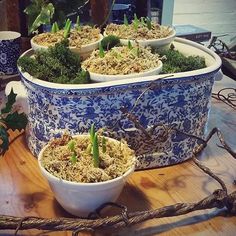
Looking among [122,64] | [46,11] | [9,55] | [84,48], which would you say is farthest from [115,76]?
[9,55]

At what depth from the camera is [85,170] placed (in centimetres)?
55

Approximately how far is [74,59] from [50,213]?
27 centimetres

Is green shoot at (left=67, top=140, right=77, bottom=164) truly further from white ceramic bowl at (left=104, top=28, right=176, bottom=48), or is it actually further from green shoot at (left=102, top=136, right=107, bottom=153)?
white ceramic bowl at (left=104, top=28, right=176, bottom=48)

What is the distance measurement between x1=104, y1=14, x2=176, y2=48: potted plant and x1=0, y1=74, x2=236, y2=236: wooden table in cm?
22

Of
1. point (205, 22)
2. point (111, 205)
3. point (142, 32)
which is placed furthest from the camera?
point (205, 22)

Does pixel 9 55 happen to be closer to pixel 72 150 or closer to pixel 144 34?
pixel 144 34

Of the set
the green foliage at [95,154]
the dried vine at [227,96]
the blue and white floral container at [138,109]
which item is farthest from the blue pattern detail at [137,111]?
the dried vine at [227,96]

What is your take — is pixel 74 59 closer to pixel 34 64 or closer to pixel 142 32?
pixel 34 64

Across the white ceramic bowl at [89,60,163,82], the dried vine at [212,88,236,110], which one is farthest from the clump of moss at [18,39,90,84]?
the dried vine at [212,88,236,110]

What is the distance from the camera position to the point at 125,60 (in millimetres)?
698

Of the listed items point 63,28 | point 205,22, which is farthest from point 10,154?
point 205,22

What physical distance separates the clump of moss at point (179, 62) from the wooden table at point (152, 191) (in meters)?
0.16

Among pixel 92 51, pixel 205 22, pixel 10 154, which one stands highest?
pixel 92 51

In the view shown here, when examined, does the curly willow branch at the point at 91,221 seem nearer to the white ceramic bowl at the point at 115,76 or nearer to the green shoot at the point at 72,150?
the green shoot at the point at 72,150
